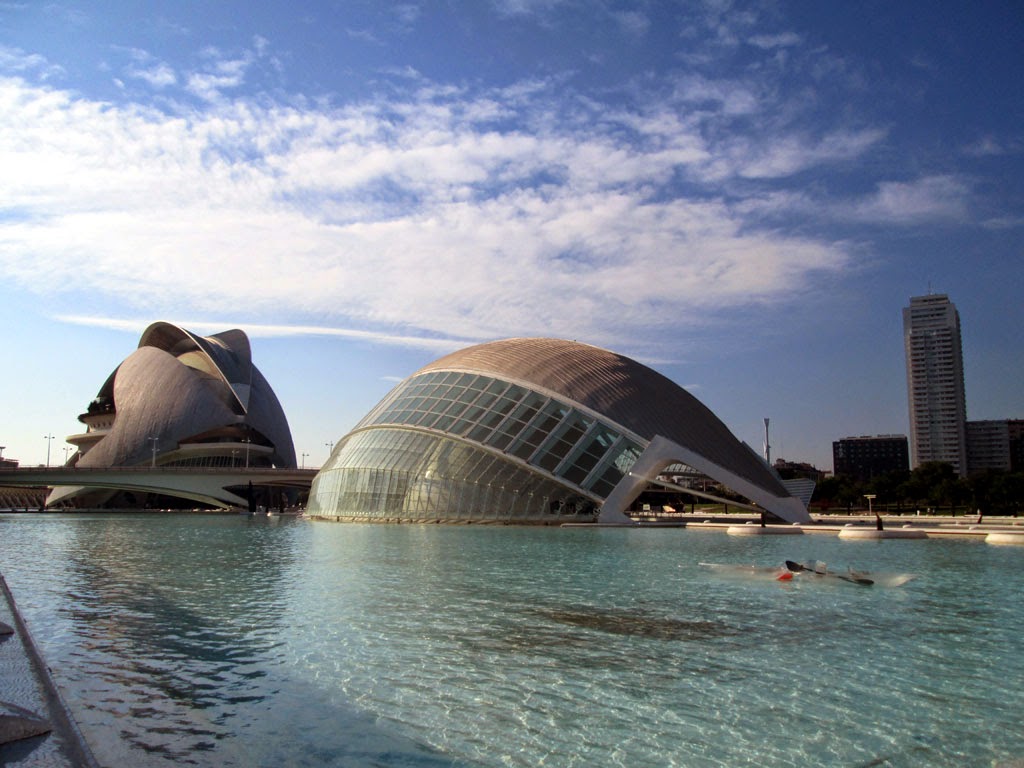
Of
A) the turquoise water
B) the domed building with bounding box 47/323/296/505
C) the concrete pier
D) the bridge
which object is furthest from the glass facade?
the domed building with bounding box 47/323/296/505

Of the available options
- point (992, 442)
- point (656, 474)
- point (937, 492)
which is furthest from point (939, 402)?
point (656, 474)

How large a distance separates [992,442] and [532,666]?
205 metres

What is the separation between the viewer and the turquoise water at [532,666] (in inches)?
261

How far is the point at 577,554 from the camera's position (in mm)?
22531

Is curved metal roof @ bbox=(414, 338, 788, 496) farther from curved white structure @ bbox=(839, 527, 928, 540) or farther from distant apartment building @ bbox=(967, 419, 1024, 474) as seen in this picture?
distant apartment building @ bbox=(967, 419, 1024, 474)

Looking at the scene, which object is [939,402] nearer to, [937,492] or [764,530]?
[937,492]

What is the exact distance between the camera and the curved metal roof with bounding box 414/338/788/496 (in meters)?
39.0

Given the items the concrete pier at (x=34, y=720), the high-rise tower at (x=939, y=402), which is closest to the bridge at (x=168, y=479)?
the concrete pier at (x=34, y=720)

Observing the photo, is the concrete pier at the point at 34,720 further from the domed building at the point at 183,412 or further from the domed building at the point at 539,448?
the domed building at the point at 183,412

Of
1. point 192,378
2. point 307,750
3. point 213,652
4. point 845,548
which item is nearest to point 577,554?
point 845,548

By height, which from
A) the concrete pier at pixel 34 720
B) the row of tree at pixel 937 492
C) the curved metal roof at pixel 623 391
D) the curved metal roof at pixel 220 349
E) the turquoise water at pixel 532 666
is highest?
the curved metal roof at pixel 220 349

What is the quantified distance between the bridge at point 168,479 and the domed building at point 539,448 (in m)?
36.9

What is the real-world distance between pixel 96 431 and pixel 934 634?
100 metres

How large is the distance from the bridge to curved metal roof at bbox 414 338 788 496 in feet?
129
